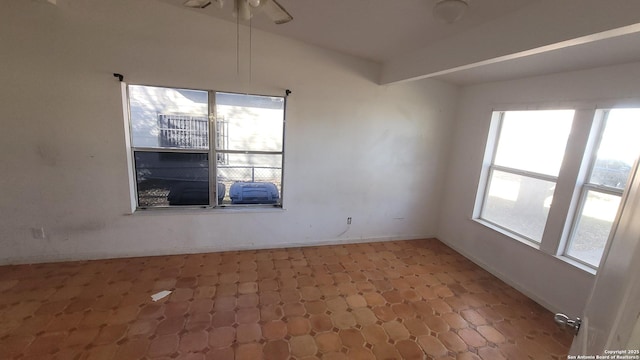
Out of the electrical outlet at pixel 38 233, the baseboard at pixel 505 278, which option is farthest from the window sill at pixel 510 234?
the electrical outlet at pixel 38 233

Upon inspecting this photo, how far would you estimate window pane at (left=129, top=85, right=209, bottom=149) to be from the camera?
3088mm

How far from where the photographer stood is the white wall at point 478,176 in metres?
2.45

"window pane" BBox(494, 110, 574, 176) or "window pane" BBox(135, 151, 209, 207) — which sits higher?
"window pane" BBox(494, 110, 574, 176)

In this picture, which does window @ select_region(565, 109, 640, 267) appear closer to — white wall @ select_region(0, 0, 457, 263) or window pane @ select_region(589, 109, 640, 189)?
window pane @ select_region(589, 109, 640, 189)

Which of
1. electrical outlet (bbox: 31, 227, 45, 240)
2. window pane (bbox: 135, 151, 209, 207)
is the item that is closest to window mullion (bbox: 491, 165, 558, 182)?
window pane (bbox: 135, 151, 209, 207)

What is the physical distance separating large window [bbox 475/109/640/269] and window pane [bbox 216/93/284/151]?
285cm

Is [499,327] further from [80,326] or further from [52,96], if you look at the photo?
[52,96]

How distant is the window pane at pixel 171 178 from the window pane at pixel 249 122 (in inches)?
15.8

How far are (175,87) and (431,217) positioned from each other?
13.5ft

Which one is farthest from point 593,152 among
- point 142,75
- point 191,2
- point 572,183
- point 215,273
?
point 142,75

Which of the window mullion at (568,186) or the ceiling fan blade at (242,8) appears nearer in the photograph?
the ceiling fan blade at (242,8)

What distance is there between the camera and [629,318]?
0.72 m

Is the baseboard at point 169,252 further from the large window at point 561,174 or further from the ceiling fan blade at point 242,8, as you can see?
the ceiling fan blade at point 242,8

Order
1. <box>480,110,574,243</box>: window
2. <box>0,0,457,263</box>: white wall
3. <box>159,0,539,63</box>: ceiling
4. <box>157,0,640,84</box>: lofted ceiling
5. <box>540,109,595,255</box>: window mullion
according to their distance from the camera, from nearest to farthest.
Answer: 1. <box>157,0,640,84</box>: lofted ceiling
2. <box>159,0,539,63</box>: ceiling
3. <box>540,109,595,255</box>: window mullion
4. <box>0,0,457,263</box>: white wall
5. <box>480,110,574,243</box>: window
